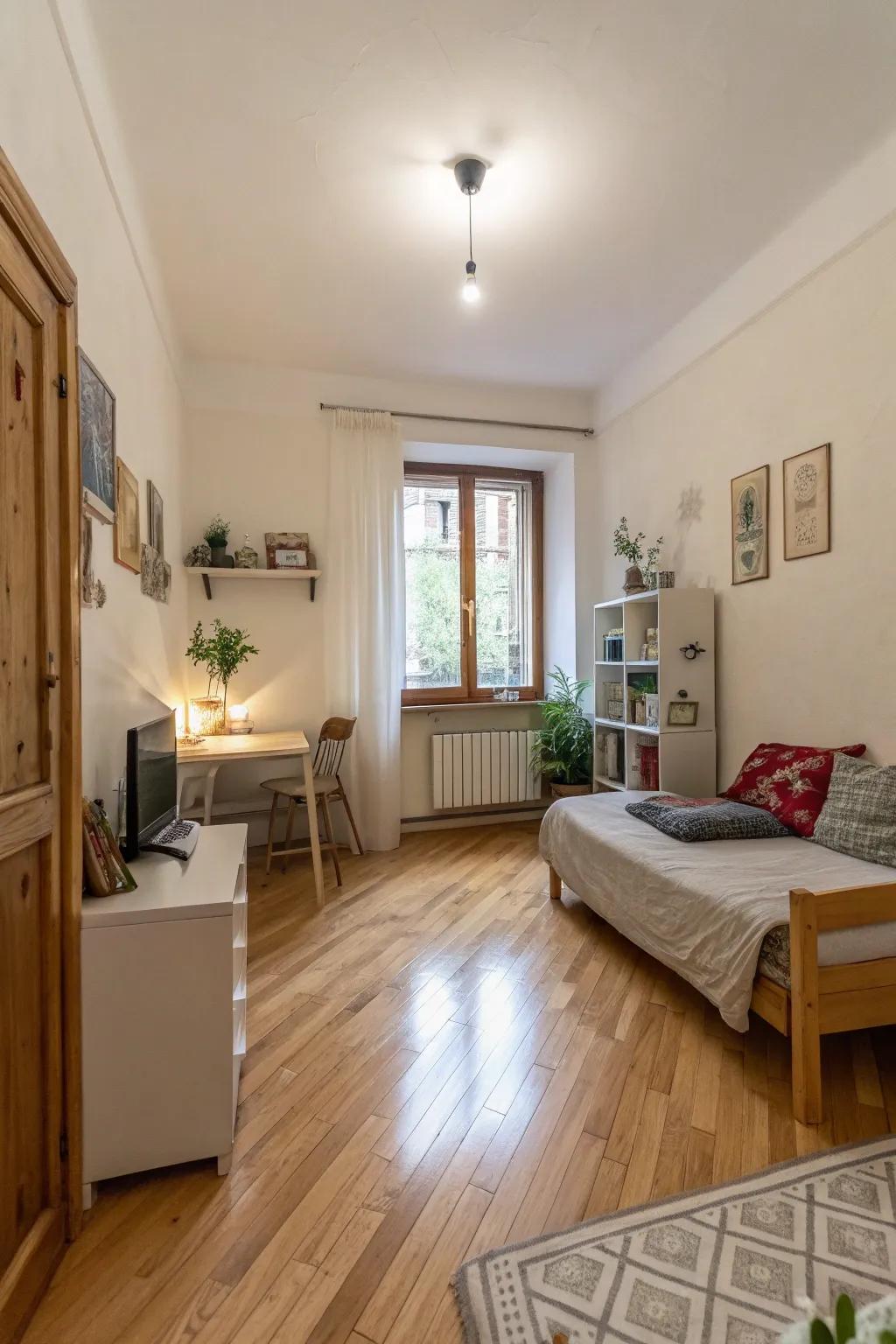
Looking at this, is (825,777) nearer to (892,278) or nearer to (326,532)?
(892,278)

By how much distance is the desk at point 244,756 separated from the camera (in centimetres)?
311

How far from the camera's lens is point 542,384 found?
4.51 meters

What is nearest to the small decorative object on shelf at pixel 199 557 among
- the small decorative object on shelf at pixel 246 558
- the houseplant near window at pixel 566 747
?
the small decorative object on shelf at pixel 246 558

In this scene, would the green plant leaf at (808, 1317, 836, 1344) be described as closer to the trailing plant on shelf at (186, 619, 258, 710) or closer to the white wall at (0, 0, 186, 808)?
the white wall at (0, 0, 186, 808)

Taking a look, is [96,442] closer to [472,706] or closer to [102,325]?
[102,325]

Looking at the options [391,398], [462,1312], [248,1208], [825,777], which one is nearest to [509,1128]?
[462,1312]

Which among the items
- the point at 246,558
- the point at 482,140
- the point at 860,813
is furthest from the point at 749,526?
the point at 246,558

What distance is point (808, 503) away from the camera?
110 inches

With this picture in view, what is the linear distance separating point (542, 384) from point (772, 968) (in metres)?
3.93

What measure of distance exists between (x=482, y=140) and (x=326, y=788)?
3021 millimetres

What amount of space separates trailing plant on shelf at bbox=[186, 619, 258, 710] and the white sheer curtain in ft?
2.03

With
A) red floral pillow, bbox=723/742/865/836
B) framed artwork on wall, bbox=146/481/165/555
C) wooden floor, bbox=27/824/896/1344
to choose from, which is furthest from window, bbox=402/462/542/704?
wooden floor, bbox=27/824/896/1344

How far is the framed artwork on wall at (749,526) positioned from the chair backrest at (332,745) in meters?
2.29

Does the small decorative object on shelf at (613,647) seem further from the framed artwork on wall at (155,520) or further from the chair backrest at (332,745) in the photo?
the framed artwork on wall at (155,520)
